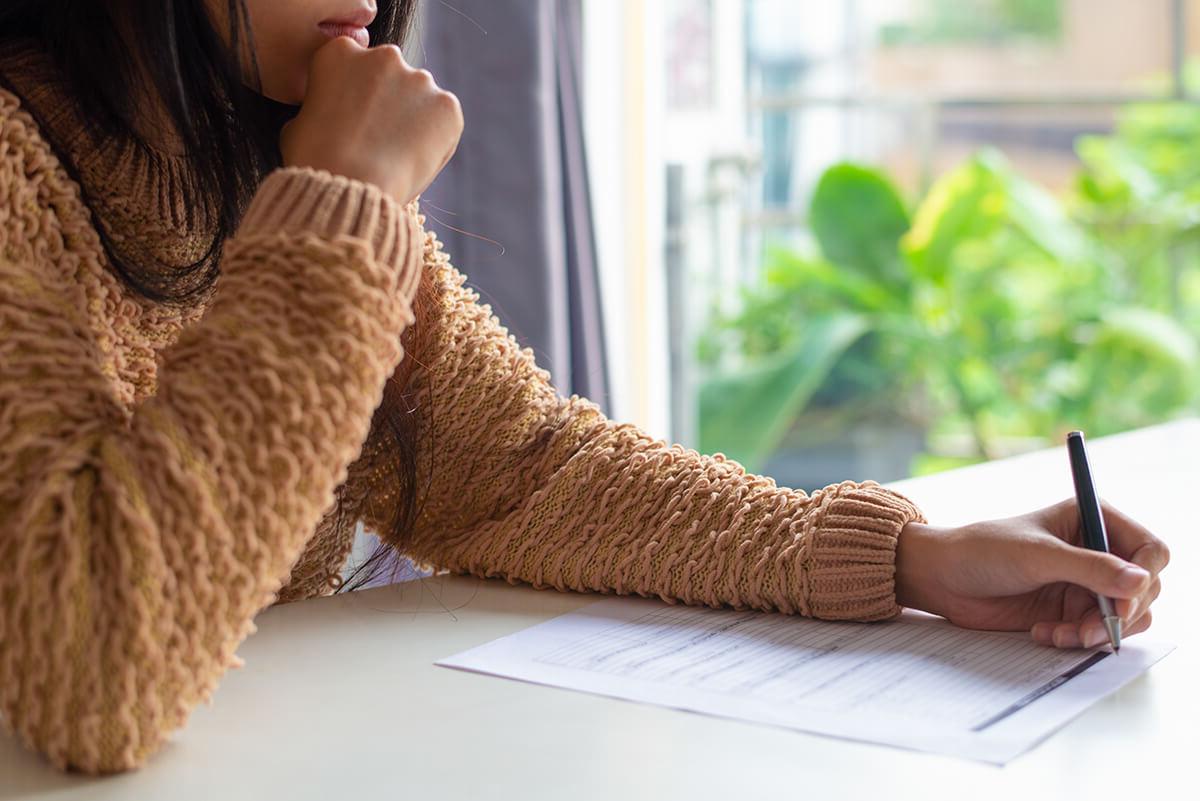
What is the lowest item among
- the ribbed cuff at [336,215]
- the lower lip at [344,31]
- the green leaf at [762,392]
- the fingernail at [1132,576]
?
the green leaf at [762,392]

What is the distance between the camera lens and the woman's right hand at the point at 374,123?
0.67 m

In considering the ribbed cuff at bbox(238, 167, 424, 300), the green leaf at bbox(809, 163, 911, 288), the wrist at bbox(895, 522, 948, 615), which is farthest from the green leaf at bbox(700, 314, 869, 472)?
the ribbed cuff at bbox(238, 167, 424, 300)

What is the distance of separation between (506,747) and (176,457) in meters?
0.18

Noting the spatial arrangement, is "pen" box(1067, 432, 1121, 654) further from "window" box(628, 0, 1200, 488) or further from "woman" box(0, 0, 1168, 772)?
"window" box(628, 0, 1200, 488)

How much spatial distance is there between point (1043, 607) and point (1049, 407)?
2722 millimetres

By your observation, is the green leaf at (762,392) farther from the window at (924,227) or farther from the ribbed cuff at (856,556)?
the ribbed cuff at (856,556)

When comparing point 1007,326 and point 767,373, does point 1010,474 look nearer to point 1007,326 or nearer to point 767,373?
point 767,373

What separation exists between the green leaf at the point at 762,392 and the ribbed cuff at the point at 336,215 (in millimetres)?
2510

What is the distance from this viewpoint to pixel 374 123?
680 mm

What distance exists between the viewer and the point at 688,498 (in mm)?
800

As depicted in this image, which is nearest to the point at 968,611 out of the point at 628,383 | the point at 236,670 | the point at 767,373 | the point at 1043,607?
the point at 1043,607

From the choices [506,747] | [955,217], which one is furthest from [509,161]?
[955,217]

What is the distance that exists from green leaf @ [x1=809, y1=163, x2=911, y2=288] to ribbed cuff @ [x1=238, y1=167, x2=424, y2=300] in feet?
8.72

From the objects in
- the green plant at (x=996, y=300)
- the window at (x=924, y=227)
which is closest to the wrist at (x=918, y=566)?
the window at (x=924, y=227)
